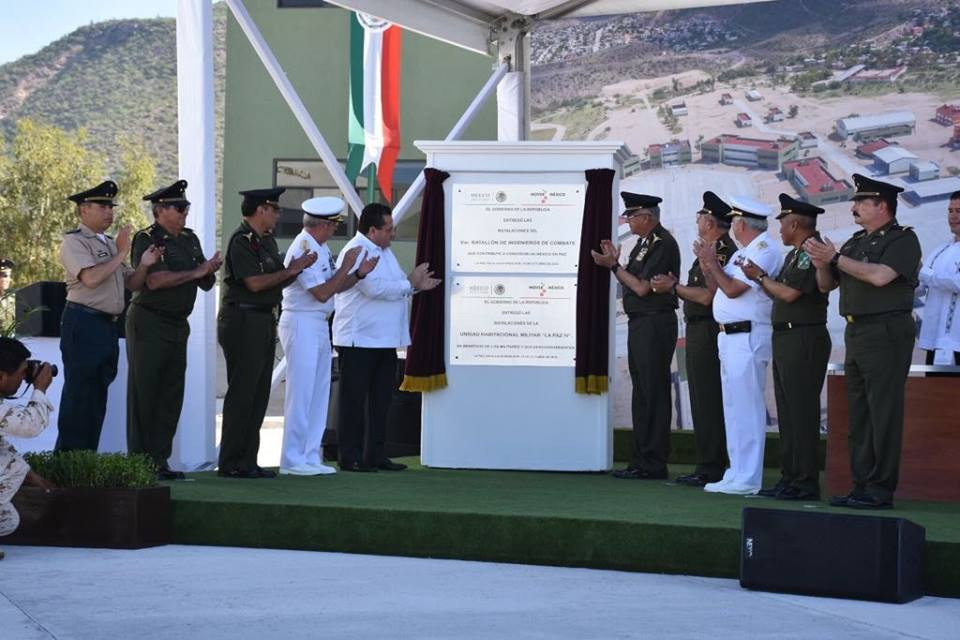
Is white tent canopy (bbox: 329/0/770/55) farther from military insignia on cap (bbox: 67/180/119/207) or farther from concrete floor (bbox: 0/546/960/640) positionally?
concrete floor (bbox: 0/546/960/640)

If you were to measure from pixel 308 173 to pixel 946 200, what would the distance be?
14.3m

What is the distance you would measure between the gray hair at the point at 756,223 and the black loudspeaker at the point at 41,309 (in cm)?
419

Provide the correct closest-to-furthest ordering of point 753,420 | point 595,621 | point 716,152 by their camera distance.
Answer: point 595,621 → point 753,420 → point 716,152

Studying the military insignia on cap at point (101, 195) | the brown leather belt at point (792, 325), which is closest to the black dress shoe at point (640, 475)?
the brown leather belt at point (792, 325)

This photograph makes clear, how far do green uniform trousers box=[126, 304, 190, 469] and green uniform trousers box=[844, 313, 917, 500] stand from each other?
3.31m

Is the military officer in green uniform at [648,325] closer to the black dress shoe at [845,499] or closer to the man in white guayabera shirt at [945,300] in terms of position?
the man in white guayabera shirt at [945,300]

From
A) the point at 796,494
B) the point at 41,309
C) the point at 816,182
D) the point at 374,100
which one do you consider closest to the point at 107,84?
the point at 374,100

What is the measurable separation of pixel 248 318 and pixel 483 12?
12.0 feet

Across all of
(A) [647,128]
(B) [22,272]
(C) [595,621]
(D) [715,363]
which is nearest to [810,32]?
(A) [647,128]

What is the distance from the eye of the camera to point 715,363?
827 cm

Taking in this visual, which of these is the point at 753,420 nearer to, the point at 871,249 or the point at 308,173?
the point at 871,249

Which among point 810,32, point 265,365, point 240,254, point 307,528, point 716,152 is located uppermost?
point 810,32

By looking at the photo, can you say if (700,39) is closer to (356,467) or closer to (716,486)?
(356,467)

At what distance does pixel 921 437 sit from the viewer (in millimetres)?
7508
